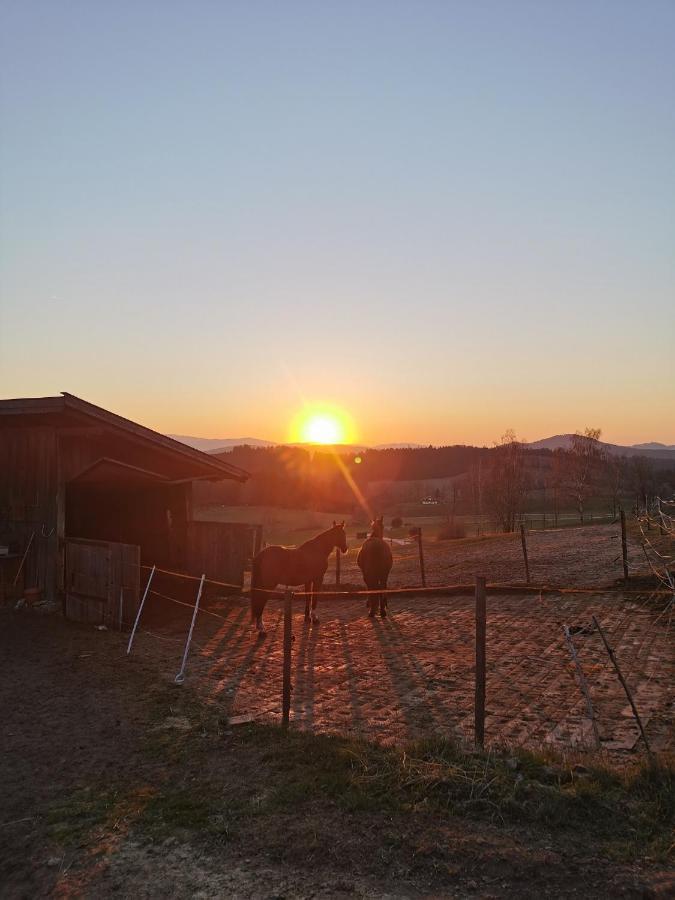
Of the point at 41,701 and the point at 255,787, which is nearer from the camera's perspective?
the point at 255,787

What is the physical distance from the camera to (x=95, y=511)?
18.1 meters

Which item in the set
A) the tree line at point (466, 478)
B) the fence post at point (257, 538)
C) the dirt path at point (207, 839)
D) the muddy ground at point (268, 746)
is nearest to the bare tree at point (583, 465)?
the tree line at point (466, 478)

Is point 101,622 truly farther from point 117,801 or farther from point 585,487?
point 585,487

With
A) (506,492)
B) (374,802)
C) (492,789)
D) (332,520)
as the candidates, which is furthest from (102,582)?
(332,520)

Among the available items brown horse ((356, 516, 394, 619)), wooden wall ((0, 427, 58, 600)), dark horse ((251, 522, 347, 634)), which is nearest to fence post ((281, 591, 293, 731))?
dark horse ((251, 522, 347, 634))

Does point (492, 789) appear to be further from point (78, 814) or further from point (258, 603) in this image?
point (258, 603)

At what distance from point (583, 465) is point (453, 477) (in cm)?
5224

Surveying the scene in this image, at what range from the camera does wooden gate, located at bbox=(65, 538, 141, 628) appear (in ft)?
42.2

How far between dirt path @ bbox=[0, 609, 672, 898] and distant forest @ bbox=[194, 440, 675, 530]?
20.2m

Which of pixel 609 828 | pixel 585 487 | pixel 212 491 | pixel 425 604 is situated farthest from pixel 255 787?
pixel 212 491

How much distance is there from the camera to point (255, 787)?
18.9ft

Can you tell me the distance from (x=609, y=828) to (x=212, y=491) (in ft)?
268

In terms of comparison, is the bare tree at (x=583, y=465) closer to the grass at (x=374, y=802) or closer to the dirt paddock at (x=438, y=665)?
the dirt paddock at (x=438, y=665)

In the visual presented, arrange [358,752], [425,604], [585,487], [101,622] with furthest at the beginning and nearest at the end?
[585,487], [425,604], [101,622], [358,752]
